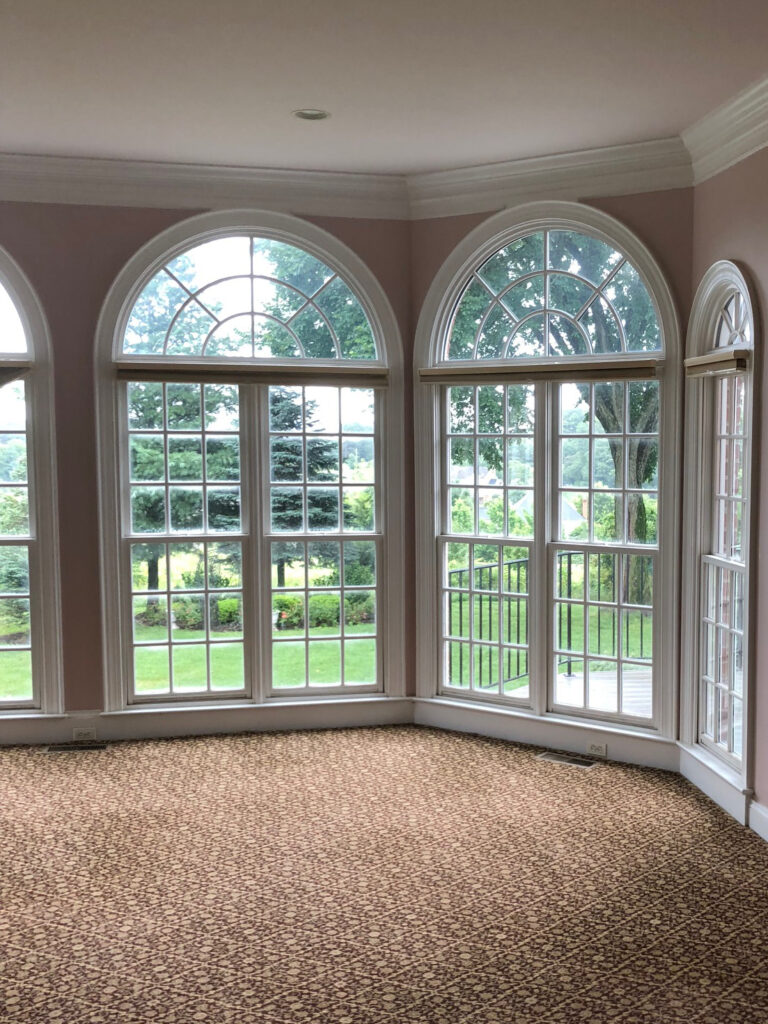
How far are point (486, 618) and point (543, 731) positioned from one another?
74cm

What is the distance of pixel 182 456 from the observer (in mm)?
5703

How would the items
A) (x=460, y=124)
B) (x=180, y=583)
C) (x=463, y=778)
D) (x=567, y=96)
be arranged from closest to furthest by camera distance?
(x=567, y=96), (x=460, y=124), (x=463, y=778), (x=180, y=583)

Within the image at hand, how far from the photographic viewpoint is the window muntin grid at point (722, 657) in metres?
4.57

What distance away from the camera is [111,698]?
5.65 metres

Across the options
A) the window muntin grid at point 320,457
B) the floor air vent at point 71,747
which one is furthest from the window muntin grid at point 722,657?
the floor air vent at point 71,747

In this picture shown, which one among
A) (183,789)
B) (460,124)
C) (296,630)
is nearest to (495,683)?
(296,630)

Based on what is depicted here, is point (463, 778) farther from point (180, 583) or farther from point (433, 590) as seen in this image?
point (180, 583)

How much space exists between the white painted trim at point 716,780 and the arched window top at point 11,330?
4236 mm

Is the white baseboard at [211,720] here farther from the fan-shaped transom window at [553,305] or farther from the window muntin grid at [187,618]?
the fan-shaped transom window at [553,305]

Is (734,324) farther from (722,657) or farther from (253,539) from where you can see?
(253,539)

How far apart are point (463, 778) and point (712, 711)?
1.32 m

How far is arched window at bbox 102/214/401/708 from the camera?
562cm

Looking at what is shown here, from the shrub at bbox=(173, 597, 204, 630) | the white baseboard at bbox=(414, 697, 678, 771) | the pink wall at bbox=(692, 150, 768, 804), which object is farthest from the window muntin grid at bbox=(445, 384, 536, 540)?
the shrub at bbox=(173, 597, 204, 630)

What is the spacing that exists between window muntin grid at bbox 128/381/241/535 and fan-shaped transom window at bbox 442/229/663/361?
143 cm
